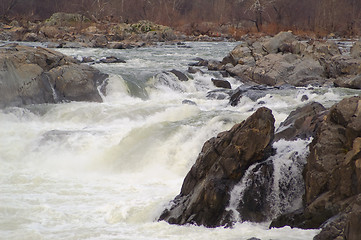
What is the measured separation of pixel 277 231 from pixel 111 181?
4169 mm

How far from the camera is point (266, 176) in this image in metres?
7.15

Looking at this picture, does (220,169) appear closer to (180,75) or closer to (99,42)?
(180,75)

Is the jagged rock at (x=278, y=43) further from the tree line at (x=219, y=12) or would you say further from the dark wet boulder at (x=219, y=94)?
the tree line at (x=219, y=12)

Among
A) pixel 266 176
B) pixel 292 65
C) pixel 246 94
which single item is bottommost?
pixel 246 94

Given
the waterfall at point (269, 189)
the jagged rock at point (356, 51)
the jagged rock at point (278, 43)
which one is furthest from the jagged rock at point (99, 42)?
the waterfall at point (269, 189)

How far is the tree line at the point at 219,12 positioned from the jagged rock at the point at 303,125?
37.4m

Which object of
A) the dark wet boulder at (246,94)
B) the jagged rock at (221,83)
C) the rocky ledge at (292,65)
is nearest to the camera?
the dark wet boulder at (246,94)

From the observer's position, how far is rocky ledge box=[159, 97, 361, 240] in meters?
6.21

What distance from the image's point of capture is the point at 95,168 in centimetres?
1064

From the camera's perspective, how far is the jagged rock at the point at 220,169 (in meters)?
6.87

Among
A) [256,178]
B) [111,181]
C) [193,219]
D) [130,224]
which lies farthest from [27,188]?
[256,178]

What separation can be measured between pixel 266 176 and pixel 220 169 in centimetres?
65

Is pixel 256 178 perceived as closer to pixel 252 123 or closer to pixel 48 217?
pixel 252 123

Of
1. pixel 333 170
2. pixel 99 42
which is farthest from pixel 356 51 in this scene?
pixel 99 42
